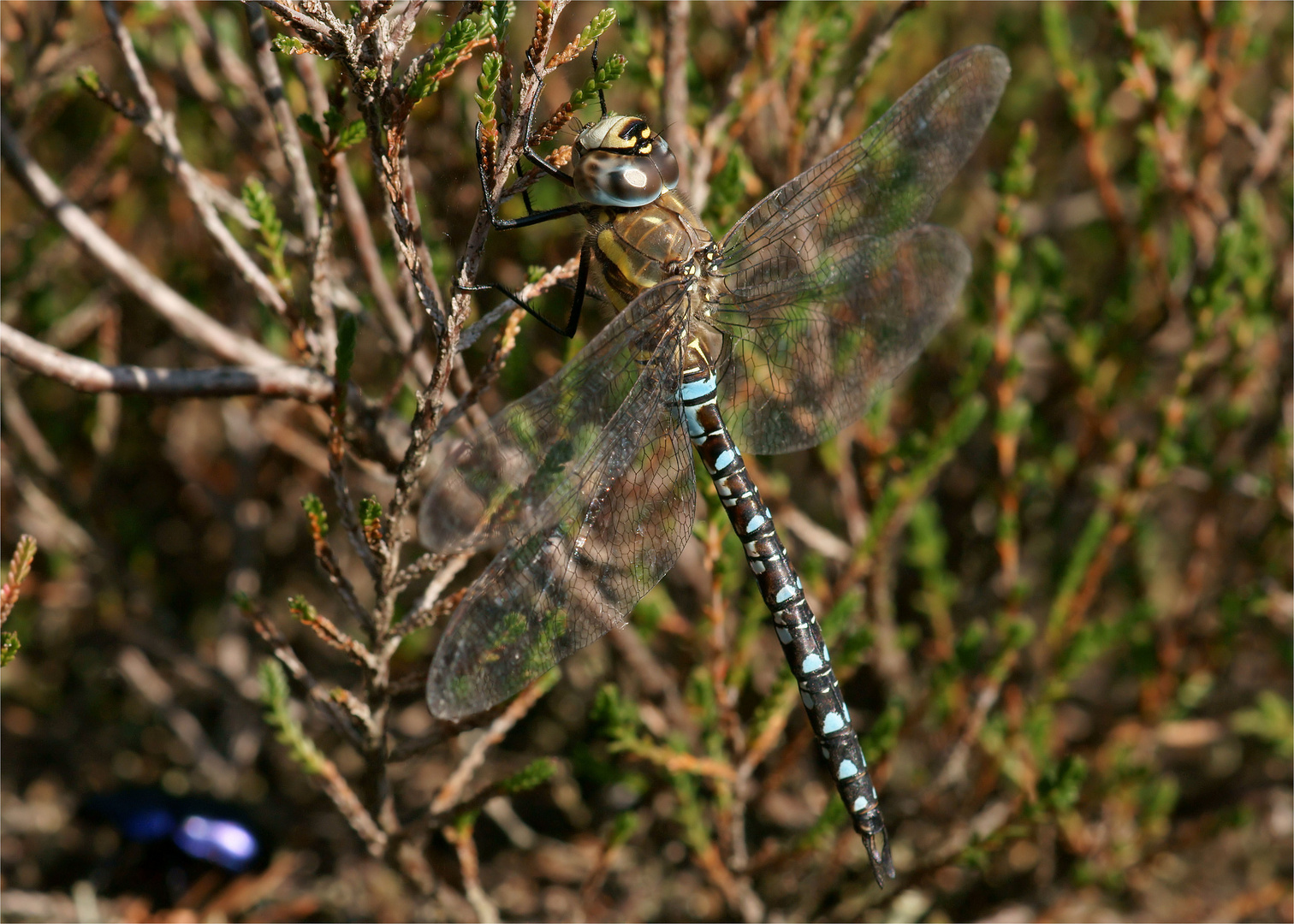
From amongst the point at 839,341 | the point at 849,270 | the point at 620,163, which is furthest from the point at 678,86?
the point at 839,341

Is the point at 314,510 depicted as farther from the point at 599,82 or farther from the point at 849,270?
the point at 849,270

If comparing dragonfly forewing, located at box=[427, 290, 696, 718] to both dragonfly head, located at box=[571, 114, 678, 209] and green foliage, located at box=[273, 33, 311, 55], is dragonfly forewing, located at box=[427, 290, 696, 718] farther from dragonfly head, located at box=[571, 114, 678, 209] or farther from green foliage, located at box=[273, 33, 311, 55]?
green foliage, located at box=[273, 33, 311, 55]

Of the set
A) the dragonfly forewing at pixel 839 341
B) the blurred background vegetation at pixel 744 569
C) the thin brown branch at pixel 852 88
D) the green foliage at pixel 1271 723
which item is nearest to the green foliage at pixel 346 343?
the blurred background vegetation at pixel 744 569

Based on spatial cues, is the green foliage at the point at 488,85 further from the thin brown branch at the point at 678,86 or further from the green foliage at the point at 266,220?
the thin brown branch at the point at 678,86

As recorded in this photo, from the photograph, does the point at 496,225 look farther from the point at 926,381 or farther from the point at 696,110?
the point at 926,381

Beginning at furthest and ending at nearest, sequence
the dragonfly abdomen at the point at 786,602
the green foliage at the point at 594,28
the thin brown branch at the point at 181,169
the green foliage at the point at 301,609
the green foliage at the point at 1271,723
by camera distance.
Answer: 1. the green foliage at the point at 1271,723
2. the dragonfly abdomen at the point at 786,602
3. the thin brown branch at the point at 181,169
4. the green foliage at the point at 301,609
5. the green foliage at the point at 594,28

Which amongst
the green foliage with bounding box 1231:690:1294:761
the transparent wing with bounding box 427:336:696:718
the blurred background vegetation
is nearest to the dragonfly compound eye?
the blurred background vegetation
